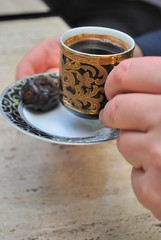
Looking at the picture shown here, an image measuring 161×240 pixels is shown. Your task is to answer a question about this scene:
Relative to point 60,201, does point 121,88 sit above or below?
above

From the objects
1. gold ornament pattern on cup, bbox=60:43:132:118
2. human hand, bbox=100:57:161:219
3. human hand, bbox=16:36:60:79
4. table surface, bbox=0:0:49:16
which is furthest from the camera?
table surface, bbox=0:0:49:16

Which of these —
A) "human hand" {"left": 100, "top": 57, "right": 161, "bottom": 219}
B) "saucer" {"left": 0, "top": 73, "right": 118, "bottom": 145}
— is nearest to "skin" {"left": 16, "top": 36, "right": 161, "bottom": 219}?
"human hand" {"left": 100, "top": 57, "right": 161, "bottom": 219}

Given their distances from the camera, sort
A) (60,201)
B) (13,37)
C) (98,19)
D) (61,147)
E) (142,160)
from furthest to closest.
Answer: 1. (98,19)
2. (13,37)
3. (61,147)
4. (60,201)
5. (142,160)

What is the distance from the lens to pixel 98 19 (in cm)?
131

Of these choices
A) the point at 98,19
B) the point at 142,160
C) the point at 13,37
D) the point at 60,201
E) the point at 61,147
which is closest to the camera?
the point at 142,160

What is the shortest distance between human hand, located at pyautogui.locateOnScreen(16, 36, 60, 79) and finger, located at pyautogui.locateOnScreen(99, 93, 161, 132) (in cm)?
32

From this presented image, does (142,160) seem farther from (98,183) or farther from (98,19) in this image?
(98,19)

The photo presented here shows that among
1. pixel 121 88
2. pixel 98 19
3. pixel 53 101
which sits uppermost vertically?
pixel 121 88

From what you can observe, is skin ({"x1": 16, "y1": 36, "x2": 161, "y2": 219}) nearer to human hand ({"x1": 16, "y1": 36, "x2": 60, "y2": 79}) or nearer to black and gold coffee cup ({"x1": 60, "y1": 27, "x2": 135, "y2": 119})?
black and gold coffee cup ({"x1": 60, "y1": 27, "x2": 135, "y2": 119})

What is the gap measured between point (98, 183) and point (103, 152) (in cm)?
7

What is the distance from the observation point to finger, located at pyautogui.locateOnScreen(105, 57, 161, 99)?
1.38 feet

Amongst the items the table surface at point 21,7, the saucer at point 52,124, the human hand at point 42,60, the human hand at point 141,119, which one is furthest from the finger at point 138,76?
the table surface at point 21,7

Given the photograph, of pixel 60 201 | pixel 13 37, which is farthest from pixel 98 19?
pixel 60 201

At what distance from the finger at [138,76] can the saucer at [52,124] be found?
12cm
